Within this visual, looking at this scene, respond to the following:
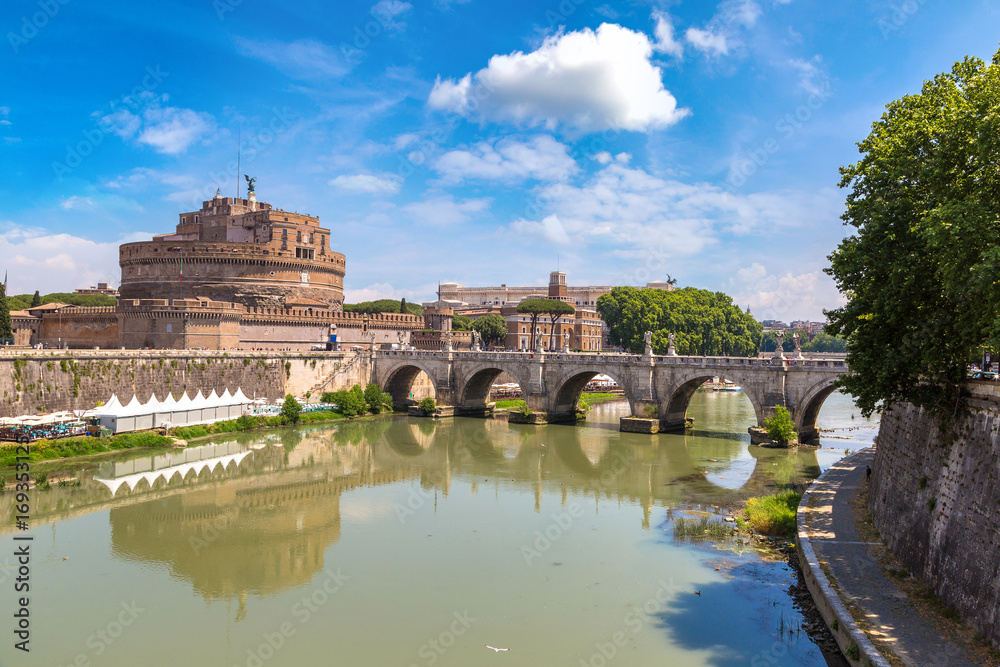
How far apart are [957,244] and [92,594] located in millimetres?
17950

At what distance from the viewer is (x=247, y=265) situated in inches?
2302

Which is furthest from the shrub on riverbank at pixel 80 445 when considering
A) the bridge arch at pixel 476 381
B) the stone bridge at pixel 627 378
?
the stone bridge at pixel 627 378

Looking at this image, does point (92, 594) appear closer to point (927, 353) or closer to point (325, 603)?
point (325, 603)

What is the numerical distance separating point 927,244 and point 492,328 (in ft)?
229

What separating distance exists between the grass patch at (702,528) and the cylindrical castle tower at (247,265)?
44.6m

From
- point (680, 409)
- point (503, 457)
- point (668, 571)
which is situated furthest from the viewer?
point (680, 409)

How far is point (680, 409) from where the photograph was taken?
39.0 metres

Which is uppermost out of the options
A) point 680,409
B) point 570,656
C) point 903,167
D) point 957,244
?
point 903,167

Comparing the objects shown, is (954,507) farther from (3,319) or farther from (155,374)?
(3,319)

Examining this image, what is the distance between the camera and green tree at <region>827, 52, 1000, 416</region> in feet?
40.5

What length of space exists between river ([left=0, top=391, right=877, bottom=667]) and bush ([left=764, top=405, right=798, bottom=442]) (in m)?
1.12

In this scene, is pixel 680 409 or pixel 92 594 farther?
pixel 680 409

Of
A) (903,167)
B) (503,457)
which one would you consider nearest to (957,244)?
(903,167)

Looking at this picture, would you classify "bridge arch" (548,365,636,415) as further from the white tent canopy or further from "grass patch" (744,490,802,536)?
"grass patch" (744,490,802,536)
